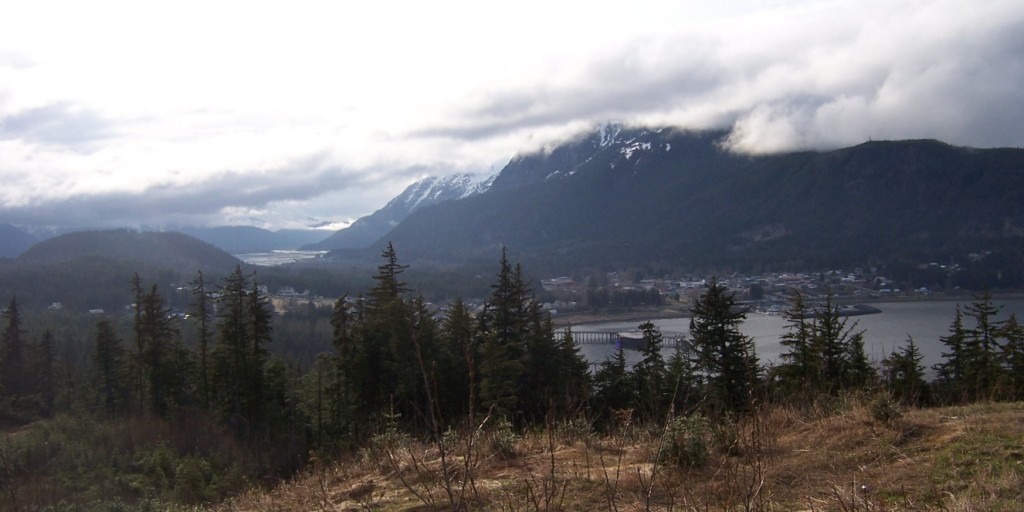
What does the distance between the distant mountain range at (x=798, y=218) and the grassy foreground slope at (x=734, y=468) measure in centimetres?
11260

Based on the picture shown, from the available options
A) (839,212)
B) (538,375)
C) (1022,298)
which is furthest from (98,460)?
(839,212)

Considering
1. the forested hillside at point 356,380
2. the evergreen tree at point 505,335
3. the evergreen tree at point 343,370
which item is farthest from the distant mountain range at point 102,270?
the evergreen tree at point 505,335

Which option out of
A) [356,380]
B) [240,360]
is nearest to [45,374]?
[240,360]

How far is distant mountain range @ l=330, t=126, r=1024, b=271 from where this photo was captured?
124m

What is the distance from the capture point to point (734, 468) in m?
4.85

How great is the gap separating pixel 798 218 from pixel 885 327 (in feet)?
367

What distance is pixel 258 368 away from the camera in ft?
80.1

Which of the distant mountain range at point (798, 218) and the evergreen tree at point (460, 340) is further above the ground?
the distant mountain range at point (798, 218)

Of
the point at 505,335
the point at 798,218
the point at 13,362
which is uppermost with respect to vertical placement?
the point at 798,218

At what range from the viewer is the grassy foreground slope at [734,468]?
13.1 feet

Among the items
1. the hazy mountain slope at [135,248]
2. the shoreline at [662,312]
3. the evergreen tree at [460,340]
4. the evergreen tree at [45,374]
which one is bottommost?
the shoreline at [662,312]

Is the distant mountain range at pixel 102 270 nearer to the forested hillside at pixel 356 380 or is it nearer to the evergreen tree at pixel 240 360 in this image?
the forested hillside at pixel 356 380

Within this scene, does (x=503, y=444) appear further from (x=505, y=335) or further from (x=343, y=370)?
(x=343, y=370)

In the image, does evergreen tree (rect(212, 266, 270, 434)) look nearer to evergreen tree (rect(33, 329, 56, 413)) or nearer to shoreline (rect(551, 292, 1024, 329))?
evergreen tree (rect(33, 329, 56, 413))
